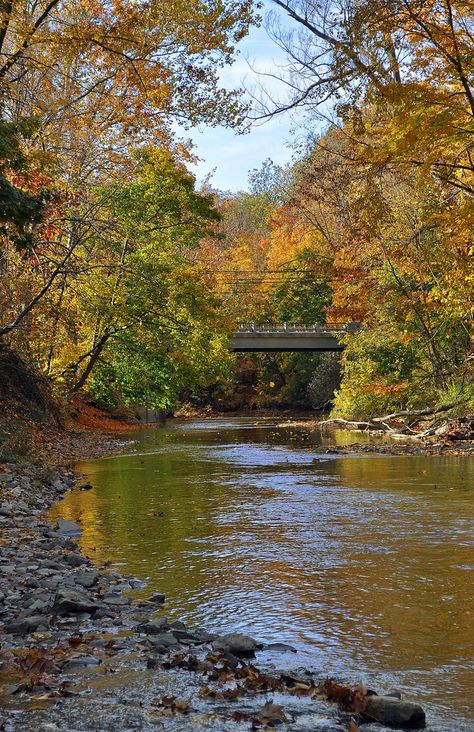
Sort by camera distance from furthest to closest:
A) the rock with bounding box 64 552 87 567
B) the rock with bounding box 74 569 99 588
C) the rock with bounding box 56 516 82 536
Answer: the rock with bounding box 56 516 82 536
the rock with bounding box 64 552 87 567
the rock with bounding box 74 569 99 588

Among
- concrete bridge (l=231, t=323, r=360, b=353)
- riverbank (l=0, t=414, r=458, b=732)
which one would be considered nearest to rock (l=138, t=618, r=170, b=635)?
riverbank (l=0, t=414, r=458, b=732)

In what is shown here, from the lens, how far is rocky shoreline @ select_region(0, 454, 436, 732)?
3803 millimetres

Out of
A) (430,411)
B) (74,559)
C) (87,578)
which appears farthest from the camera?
(430,411)

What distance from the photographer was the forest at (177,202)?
12.5 metres

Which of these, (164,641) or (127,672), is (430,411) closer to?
(164,641)

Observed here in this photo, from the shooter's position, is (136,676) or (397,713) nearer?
(397,713)

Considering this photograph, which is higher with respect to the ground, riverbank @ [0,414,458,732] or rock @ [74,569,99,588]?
rock @ [74,569,99,588]

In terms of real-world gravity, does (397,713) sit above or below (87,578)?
below

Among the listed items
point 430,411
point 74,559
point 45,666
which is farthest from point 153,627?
point 430,411

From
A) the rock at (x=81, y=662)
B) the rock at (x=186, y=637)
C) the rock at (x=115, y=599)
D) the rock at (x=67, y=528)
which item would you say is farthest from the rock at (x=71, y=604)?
the rock at (x=67, y=528)

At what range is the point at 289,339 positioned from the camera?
42.7m

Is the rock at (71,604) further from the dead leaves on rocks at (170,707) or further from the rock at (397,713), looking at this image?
the rock at (397,713)

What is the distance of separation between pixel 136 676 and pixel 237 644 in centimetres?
79

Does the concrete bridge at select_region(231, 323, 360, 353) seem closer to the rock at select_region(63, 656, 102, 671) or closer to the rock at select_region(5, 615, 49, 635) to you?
the rock at select_region(5, 615, 49, 635)
